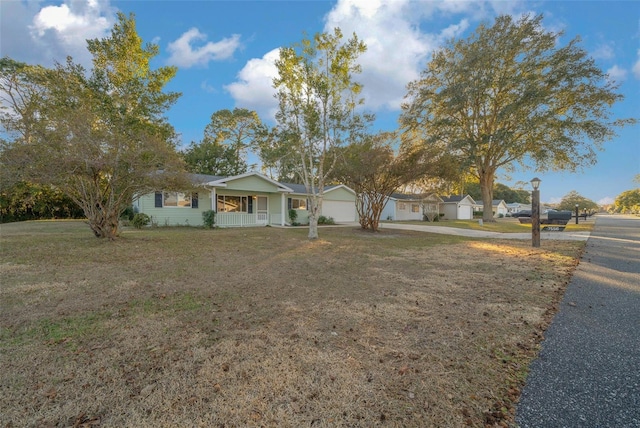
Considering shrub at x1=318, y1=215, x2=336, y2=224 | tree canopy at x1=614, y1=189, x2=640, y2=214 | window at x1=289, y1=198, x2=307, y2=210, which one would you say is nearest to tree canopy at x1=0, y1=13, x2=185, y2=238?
window at x1=289, y1=198, x2=307, y2=210

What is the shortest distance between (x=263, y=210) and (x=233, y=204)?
232 centimetres

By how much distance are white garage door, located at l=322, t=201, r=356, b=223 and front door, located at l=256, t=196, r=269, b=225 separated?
601 cm

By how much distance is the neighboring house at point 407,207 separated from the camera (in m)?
31.8

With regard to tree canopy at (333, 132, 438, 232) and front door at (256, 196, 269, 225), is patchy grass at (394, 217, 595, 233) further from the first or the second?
front door at (256, 196, 269, 225)

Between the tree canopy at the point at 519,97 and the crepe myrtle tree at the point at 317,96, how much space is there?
13315 millimetres

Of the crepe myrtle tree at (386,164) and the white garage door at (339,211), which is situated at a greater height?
the crepe myrtle tree at (386,164)

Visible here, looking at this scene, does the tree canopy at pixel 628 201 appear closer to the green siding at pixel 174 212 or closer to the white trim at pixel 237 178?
the white trim at pixel 237 178

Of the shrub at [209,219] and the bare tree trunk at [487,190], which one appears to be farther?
the bare tree trunk at [487,190]

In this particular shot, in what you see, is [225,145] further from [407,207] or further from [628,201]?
[628,201]

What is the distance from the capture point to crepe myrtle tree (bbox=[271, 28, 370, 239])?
1173 cm

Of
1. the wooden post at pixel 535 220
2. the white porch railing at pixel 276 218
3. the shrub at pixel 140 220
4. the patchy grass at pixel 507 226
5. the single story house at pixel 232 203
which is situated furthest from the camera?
the white porch railing at pixel 276 218

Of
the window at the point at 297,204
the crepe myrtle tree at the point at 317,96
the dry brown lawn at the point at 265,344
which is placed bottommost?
the dry brown lawn at the point at 265,344

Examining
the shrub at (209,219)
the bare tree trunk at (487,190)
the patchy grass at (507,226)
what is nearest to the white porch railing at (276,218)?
the shrub at (209,219)

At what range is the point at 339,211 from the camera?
85.6 feet
